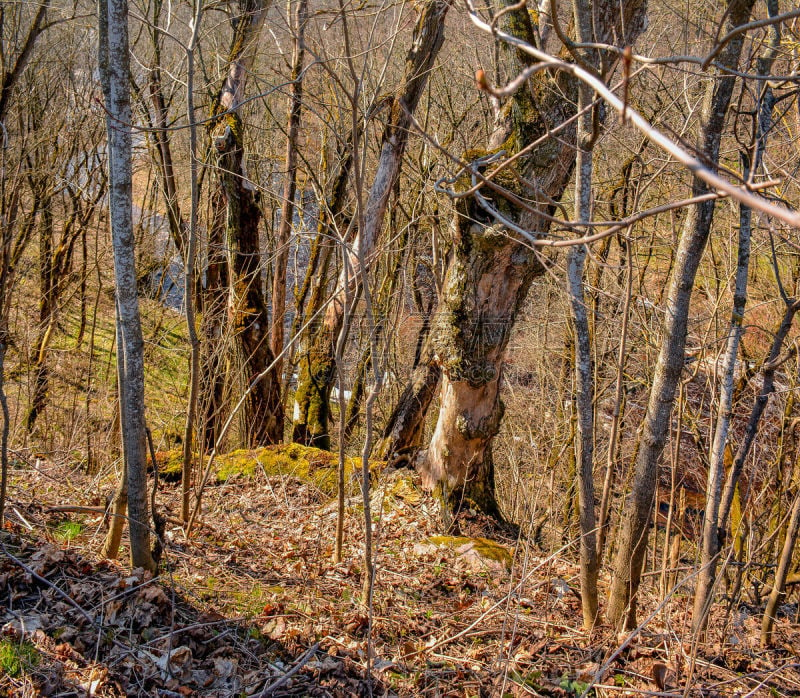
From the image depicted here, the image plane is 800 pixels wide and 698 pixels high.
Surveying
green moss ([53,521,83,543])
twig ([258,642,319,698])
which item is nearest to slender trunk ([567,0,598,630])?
twig ([258,642,319,698])

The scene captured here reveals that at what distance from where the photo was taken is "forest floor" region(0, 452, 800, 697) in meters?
2.67

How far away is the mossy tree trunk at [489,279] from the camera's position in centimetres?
397

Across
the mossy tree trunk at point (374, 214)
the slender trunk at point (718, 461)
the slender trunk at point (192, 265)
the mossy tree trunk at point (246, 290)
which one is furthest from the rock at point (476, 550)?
the mossy tree trunk at point (246, 290)

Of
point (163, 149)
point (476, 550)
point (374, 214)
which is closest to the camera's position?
point (476, 550)

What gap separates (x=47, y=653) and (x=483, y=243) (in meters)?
3.31

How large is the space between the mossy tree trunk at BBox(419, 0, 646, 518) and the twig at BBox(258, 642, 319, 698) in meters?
2.03

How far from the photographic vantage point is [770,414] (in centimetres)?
714

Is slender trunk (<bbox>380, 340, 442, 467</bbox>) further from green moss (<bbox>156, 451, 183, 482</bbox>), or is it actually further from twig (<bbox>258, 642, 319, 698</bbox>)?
twig (<bbox>258, 642, 319, 698</bbox>)

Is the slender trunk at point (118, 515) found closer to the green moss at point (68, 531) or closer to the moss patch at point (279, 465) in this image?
the green moss at point (68, 531)

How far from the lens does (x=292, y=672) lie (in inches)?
106

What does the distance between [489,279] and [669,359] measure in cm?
177

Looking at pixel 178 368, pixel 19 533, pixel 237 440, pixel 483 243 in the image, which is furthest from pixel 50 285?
pixel 483 243

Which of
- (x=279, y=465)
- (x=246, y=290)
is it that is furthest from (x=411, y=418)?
(x=246, y=290)

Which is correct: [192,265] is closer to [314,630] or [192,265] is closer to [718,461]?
[314,630]
